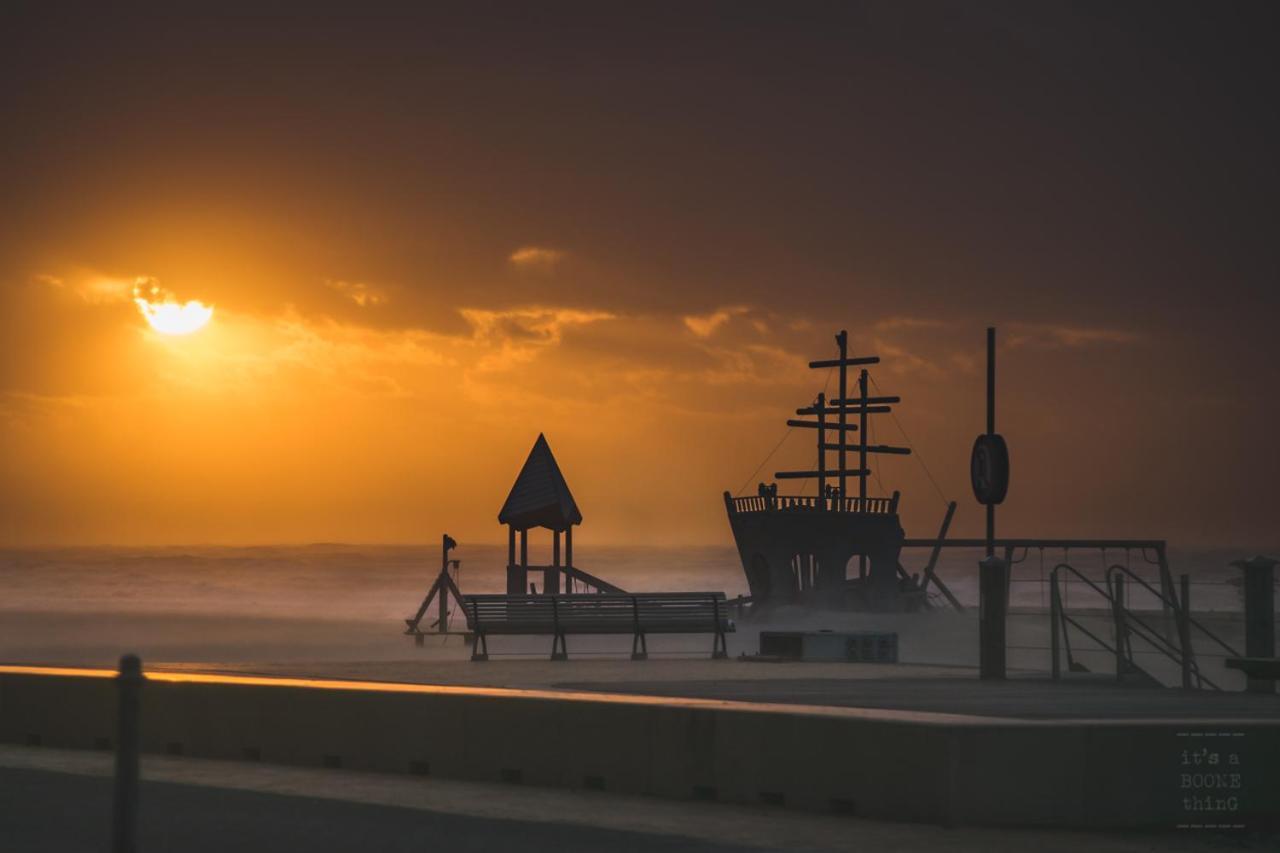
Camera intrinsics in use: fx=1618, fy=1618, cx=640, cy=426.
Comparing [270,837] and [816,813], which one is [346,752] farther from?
[816,813]

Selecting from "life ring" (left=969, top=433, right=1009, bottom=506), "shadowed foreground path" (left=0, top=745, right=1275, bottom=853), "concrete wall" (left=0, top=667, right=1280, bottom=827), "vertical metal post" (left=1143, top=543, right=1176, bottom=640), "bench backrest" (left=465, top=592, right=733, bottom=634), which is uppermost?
"life ring" (left=969, top=433, right=1009, bottom=506)

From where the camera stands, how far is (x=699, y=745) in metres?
11.0

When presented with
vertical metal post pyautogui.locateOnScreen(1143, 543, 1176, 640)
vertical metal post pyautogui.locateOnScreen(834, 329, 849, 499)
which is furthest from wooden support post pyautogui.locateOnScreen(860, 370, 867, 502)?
vertical metal post pyautogui.locateOnScreen(1143, 543, 1176, 640)

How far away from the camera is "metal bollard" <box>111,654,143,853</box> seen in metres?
6.83

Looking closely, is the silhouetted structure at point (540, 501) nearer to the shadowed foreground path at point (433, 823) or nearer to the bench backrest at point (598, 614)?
the bench backrest at point (598, 614)

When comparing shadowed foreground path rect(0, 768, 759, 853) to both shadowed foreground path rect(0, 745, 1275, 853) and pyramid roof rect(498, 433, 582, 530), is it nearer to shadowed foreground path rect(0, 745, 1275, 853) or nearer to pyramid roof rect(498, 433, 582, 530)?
shadowed foreground path rect(0, 745, 1275, 853)

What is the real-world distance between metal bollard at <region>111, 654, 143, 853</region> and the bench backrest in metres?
18.6

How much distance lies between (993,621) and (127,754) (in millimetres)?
14807

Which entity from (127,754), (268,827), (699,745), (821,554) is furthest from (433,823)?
(821,554)

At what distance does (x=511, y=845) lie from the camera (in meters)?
9.02

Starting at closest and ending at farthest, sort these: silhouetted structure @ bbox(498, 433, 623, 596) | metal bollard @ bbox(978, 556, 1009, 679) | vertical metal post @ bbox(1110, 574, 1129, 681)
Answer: vertical metal post @ bbox(1110, 574, 1129, 681)
metal bollard @ bbox(978, 556, 1009, 679)
silhouetted structure @ bbox(498, 433, 623, 596)

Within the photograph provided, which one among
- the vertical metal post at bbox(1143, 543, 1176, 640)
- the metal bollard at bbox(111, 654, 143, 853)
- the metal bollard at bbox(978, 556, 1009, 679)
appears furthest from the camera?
the vertical metal post at bbox(1143, 543, 1176, 640)

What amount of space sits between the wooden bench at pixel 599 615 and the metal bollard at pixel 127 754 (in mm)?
18612

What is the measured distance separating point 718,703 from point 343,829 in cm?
294
